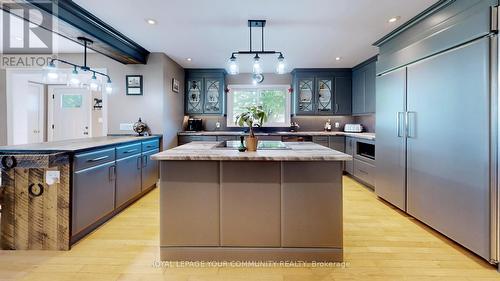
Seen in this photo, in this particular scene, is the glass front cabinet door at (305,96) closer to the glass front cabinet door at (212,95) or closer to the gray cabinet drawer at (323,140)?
the gray cabinet drawer at (323,140)

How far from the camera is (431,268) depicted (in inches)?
78.2

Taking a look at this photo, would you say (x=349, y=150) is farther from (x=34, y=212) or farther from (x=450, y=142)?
(x=34, y=212)

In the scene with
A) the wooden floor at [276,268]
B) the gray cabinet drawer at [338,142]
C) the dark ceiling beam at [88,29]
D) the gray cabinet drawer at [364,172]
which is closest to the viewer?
the wooden floor at [276,268]

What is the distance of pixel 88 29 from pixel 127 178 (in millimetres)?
1828

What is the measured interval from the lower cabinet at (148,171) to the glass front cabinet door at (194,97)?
5.42 ft

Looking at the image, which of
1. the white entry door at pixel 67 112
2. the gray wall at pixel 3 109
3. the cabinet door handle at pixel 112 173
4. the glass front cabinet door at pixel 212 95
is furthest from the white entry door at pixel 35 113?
the cabinet door handle at pixel 112 173

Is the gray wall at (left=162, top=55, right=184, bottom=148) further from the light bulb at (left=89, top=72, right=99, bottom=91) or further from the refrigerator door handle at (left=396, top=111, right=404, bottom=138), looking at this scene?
the refrigerator door handle at (left=396, top=111, right=404, bottom=138)

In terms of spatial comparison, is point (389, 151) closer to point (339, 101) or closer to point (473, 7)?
point (473, 7)

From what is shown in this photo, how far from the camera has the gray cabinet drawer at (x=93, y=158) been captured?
92.8 inches

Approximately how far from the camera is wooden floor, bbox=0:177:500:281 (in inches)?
74.1

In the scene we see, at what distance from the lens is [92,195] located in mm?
2570

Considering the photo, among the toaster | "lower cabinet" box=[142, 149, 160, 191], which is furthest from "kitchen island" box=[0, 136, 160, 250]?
the toaster

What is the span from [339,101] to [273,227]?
4.31 m

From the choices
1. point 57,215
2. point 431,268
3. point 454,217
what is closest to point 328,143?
point 454,217
